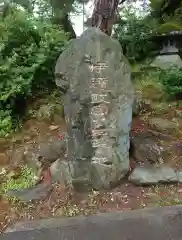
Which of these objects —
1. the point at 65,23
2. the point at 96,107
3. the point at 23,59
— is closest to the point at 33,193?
the point at 96,107

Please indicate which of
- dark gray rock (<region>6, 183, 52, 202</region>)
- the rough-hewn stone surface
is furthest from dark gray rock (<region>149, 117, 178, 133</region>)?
dark gray rock (<region>6, 183, 52, 202</region>)

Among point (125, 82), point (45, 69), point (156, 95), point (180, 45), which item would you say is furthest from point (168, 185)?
point (180, 45)

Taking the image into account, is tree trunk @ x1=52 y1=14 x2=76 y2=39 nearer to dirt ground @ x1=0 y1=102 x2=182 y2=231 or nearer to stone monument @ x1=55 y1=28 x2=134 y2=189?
stone monument @ x1=55 y1=28 x2=134 y2=189

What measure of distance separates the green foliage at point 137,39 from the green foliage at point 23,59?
248 centimetres

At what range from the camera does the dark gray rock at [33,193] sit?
11.7 ft

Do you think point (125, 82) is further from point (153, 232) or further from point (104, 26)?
point (104, 26)

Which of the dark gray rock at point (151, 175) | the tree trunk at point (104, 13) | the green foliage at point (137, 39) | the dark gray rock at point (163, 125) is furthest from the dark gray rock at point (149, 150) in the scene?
the green foliage at point (137, 39)

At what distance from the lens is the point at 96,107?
358cm

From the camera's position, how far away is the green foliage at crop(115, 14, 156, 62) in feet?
26.3

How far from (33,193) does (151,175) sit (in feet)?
4.25

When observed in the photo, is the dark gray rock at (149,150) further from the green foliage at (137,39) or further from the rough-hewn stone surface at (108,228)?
the green foliage at (137,39)

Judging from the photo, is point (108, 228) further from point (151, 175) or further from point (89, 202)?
point (151, 175)

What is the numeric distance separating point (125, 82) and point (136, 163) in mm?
947

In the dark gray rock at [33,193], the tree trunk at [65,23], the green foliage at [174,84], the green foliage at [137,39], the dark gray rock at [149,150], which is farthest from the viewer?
the tree trunk at [65,23]
